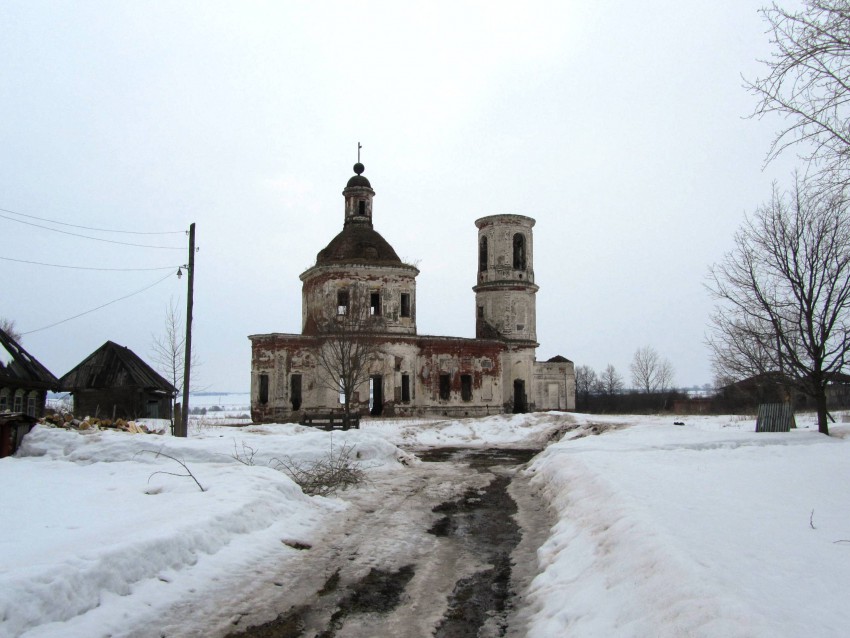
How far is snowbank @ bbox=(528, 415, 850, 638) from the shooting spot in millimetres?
3855

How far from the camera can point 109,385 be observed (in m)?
33.3

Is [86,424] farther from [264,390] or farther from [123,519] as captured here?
[264,390]

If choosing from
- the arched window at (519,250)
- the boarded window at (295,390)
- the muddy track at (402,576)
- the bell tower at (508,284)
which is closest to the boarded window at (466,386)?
the bell tower at (508,284)

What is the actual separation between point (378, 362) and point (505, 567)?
28.9 metres

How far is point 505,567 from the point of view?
6887 mm

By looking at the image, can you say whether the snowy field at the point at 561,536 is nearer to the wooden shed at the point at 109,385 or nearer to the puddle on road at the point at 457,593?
the puddle on road at the point at 457,593

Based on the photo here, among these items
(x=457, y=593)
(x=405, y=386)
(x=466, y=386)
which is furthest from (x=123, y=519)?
(x=466, y=386)

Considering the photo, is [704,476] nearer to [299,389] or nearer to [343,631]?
[343,631]

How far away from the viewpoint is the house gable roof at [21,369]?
72.0 ft

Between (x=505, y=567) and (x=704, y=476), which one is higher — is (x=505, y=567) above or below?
below

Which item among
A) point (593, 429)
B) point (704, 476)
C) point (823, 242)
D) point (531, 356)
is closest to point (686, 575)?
point (704, 476)

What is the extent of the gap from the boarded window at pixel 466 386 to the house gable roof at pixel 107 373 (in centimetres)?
1557

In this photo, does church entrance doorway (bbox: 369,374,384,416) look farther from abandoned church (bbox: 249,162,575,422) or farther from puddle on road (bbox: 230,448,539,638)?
puddle on road (bbox: 230,448,539,638)

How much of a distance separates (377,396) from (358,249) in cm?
831
